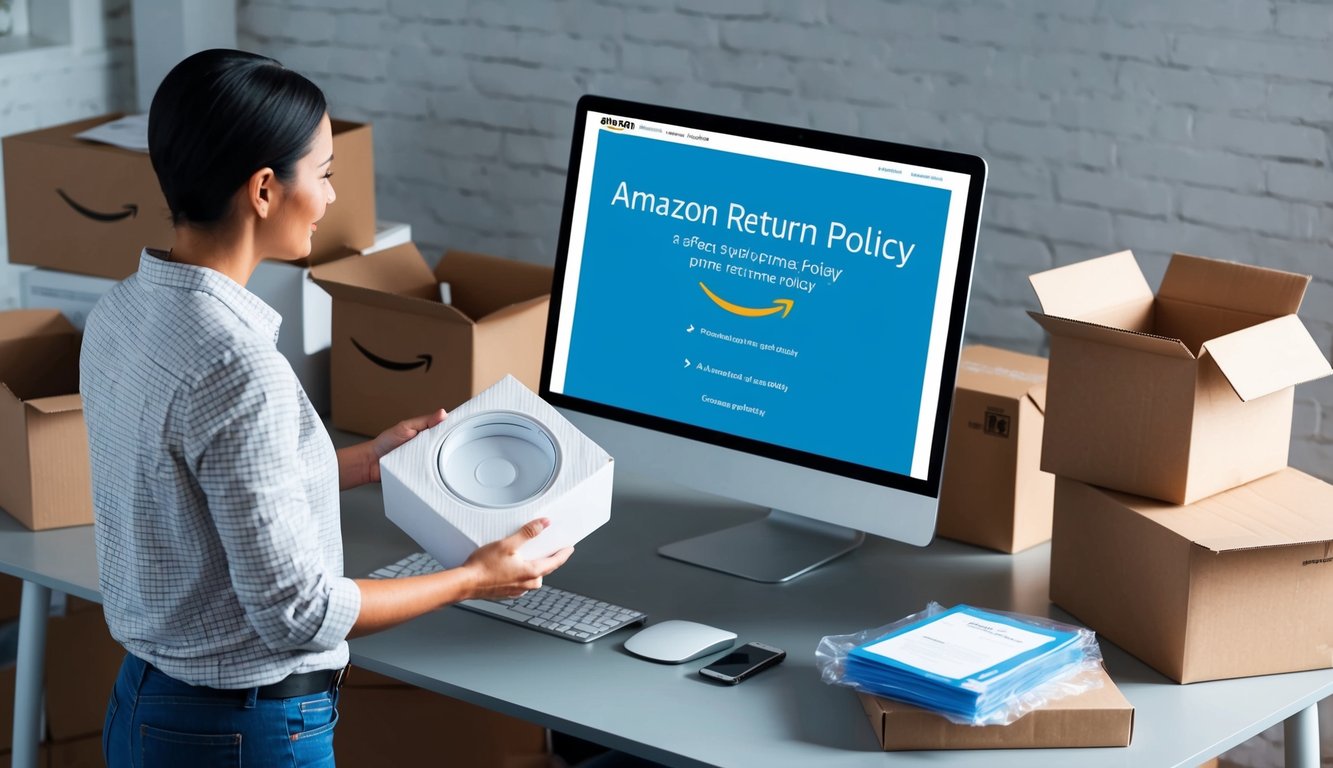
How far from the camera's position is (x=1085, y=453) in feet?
5.36

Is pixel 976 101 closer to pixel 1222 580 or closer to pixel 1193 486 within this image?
pixel 1193 486

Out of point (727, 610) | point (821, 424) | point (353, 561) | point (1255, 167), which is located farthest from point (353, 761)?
point (1255, 167)

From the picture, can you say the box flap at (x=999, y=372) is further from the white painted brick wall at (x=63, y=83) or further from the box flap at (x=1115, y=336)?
the white painted brick wall at (x=63, y=83)

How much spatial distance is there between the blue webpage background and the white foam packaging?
0.89ft

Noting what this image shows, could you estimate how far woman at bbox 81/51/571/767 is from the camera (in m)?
1.22

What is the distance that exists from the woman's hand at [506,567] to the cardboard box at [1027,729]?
14.5 inches

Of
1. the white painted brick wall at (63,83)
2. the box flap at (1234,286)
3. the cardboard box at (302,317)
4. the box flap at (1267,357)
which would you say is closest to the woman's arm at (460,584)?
the box flap at (1267,357)

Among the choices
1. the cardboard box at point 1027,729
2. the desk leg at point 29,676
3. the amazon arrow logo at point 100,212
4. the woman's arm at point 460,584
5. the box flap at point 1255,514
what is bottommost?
the desk leg at point 29,676

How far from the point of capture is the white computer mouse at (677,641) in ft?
5.12

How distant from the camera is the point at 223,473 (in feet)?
3.98

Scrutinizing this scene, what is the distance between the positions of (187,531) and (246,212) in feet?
0.95

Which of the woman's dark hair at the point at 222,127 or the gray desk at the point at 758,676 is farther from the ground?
the woman's dark hair at the point at 222,127

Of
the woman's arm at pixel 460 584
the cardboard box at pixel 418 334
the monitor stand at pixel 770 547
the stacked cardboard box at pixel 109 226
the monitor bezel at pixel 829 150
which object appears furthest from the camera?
the stacked cardboard box at pixel 109 226

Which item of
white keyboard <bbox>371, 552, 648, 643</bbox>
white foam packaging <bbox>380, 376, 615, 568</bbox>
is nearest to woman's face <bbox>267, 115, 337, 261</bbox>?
white foam packaging <bbox>380, 376, 615, 568</bbox>
